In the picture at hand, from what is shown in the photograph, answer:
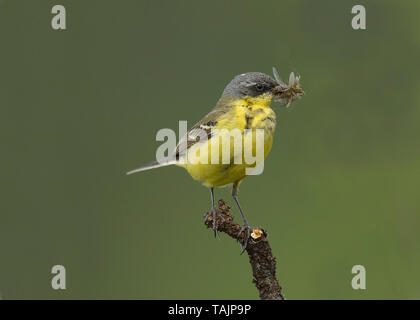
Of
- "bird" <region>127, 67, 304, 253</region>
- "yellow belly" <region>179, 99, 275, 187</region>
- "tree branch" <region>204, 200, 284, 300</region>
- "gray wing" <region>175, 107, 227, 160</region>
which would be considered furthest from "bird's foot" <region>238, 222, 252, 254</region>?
"gray wing" <region>175, 107, 227, 160</region>

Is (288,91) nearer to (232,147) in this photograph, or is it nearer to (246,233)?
(232,147)

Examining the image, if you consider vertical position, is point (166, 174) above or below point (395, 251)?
above

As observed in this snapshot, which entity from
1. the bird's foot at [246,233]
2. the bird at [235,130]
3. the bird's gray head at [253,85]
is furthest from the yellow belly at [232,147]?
the bird's foot at [246,233]

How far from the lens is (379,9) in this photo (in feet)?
26.3

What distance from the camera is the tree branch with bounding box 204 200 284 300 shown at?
4.41 m

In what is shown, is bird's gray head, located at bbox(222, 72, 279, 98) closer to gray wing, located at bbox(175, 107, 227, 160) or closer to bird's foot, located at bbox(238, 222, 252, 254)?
gray wing, located at bbox(175, 107, 227, 160)

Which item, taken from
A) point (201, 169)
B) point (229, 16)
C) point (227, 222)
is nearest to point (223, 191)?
point (201, 169)

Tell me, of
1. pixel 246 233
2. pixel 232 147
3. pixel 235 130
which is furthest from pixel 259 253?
pixel 235 130

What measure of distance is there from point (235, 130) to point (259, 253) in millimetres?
1063

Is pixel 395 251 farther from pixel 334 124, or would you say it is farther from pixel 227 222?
pixel 227 222

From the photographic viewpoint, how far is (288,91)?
5.71 m

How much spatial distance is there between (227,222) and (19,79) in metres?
3.78

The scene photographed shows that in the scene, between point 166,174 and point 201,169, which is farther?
point 166,174

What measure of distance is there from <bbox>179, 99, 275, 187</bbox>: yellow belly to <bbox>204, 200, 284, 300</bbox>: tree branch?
493 mm
